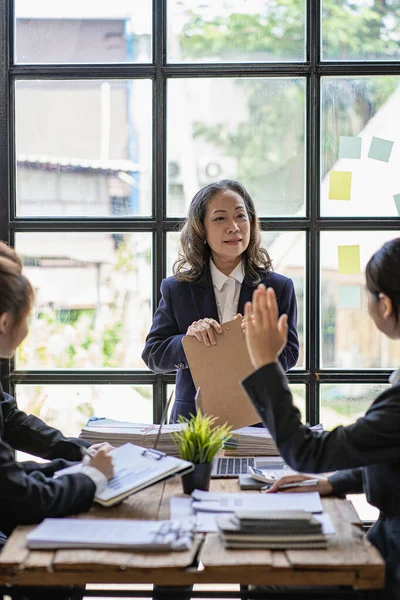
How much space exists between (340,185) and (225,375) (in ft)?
3.99

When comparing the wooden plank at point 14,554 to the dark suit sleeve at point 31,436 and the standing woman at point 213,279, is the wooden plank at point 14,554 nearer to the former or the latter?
the dark suit sleeve at point 31,436

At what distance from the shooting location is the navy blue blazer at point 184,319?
287cm

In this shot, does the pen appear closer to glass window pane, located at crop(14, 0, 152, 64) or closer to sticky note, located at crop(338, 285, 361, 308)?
sticky note, located at crop(338, 285, 361, 308)

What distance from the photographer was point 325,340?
3.44m

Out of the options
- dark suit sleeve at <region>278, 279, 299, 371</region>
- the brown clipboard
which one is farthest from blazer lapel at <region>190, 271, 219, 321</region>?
the brown clipboard

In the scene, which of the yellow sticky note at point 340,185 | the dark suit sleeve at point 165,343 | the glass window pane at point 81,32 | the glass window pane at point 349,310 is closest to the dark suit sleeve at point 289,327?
the dark suit sleeve at point 165,343

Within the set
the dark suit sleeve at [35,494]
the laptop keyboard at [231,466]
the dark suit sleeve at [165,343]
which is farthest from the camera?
the dark suit sleeve at [165,343]

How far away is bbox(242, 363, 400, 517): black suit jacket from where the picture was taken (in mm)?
1807

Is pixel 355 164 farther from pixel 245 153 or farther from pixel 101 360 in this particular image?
pixel 101 360

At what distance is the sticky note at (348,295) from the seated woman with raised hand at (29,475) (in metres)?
1.53

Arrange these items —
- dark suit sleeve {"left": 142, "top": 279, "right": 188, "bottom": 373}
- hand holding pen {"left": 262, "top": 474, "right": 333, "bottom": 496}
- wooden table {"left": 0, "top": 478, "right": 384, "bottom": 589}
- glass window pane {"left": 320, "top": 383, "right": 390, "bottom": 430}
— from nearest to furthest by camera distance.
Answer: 1. wooden table {"left": 0, "top": 478, "right": 384, "bottom": 589}
2. hand holding pen {"left": 262, "top": 474, "right": 333, "bottom": 496}
3. dark suit sleeve {"left": 142, "top": 279, "right": 188, "bottom": 373}
4. glass window pane {"left": 320, "top": 383, "right": 390, "bottom": 430}

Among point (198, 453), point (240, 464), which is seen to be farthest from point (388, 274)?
point (240, 464)

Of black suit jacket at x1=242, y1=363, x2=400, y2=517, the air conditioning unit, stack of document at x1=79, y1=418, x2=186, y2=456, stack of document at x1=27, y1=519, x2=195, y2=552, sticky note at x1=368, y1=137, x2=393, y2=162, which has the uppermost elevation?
sticky note at x1=368, y1=137, x2=393, y2=162

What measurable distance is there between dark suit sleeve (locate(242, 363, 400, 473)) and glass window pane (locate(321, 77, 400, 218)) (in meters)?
1.69
